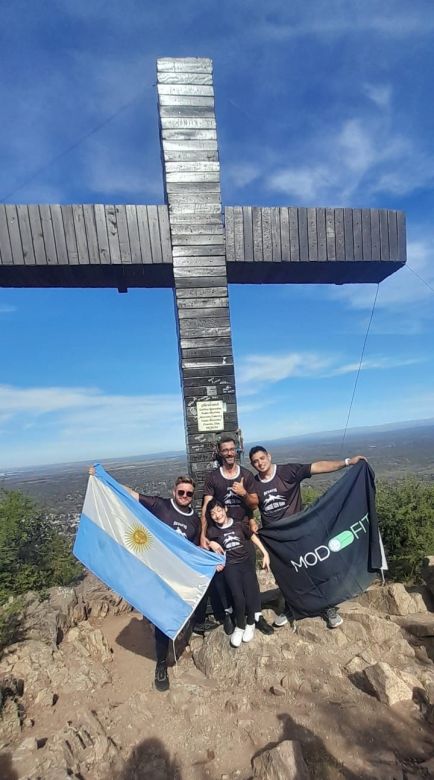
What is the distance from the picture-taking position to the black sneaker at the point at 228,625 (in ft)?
16.5

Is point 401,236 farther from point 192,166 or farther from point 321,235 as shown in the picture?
point 192,166

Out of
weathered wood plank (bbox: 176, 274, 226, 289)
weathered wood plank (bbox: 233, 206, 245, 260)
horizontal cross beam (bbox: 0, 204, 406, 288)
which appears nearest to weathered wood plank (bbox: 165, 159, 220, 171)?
horizontal cross beam (bbox: 0, 204, 406, 288)

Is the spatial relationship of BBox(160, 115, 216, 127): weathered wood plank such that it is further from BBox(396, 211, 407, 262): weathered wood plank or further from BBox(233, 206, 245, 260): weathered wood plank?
BBox(396, 211, 407, 262): weathered wood plank

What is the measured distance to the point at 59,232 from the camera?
6480 mm

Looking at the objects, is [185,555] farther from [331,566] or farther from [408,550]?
[408,550]

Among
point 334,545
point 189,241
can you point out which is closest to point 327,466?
point 334,545

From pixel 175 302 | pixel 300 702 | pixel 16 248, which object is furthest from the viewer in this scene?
pixel 175 302

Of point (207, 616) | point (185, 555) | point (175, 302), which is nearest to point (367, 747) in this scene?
point (185, 555)

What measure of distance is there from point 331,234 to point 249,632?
6.77m

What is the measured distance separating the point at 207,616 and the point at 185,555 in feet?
6.07

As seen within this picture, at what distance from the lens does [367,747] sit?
10.9ft

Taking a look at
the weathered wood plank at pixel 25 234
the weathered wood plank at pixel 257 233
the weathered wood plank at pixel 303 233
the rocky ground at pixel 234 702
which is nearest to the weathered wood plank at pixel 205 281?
the weathered wood plank at pixel 257 233

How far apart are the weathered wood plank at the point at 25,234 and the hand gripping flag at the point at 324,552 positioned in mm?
→ 5881

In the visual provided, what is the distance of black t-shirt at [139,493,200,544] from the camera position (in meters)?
4.96
